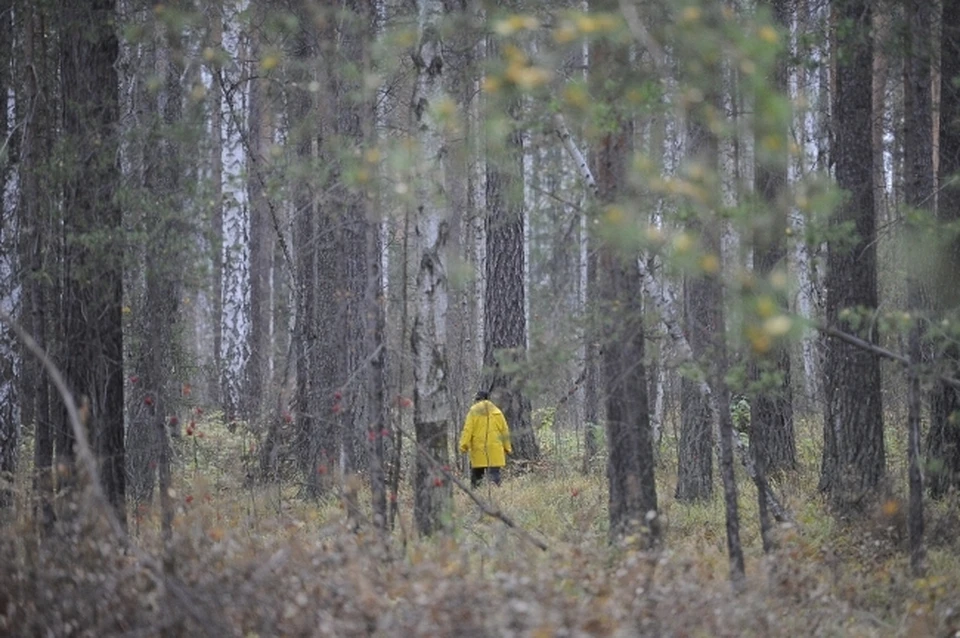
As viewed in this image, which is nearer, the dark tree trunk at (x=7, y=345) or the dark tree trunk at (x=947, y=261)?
the dark tree trunk at (x=947, y=261)

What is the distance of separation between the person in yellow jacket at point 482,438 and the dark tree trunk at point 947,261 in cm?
537

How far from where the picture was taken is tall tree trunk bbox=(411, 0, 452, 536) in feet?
30.9

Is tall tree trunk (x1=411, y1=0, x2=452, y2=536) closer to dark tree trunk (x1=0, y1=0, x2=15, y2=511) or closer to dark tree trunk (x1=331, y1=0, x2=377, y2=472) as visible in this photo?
dark tree trunk (x1=331, y1=0, x2=377, y2=472)

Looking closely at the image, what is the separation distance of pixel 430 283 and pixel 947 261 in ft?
16.5

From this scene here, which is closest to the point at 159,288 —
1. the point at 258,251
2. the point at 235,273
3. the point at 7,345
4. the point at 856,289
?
the point at 7,345

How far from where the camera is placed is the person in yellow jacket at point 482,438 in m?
14.9

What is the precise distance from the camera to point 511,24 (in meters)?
5.84

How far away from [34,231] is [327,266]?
596 cm

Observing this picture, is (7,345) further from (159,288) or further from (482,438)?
(482,438)

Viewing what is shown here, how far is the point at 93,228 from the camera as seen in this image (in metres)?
9.51

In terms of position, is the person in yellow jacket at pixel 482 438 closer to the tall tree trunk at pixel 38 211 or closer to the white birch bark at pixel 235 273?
the white birch bark at pixel 235 273

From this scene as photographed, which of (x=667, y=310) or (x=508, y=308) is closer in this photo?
(x=667, y=310)

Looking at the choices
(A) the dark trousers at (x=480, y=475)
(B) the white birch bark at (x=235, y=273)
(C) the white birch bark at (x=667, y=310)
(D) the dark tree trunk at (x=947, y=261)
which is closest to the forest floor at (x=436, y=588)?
(C) the white birch bark at (x=667, y=310)

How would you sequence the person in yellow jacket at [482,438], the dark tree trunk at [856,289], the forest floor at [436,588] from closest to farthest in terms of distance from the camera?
→ 1. the forest floor at [436,588]
2. the dark tree trunk at [856,289]
3. the person in yellow jacket at [482,438]
